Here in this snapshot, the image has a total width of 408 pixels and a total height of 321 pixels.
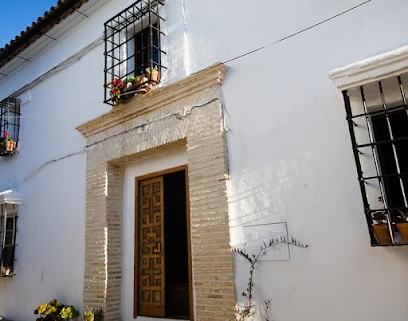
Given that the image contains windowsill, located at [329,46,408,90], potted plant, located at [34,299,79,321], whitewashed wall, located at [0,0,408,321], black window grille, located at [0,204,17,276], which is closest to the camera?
windowsill, located at [329,46,408,90]

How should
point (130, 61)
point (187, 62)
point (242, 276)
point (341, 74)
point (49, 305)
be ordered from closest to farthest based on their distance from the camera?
point (341, 74) < point (242, 276) < point (187, 62) < point (49, 305) < point (130, 61)

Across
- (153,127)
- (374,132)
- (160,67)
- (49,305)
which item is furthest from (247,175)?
(49,305)

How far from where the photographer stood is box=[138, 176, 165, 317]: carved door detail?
507cm

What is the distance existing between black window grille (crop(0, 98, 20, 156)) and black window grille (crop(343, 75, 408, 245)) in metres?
6.84

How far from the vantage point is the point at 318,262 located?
3.53 m

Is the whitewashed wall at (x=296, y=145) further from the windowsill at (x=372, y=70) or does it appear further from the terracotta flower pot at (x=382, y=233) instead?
the windowsill at (x=372, y=70)

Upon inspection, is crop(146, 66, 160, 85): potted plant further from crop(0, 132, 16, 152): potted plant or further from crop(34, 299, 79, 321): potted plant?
crop(0, 132, 16, 152): potted plant

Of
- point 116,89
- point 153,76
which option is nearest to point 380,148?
point 153,76

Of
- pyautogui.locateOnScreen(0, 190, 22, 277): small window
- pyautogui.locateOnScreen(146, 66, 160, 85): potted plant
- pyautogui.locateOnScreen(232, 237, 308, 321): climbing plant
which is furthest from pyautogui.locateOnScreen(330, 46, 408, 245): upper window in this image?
pyautogui.locateOnScreen(0, 190, 22, 277): small window

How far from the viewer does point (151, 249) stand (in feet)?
17.3

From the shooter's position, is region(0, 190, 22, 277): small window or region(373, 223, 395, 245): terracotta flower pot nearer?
region(373, 223, 395, 245): terracotta flower pot

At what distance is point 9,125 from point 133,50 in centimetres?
392

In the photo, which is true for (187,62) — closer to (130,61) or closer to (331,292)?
(130,61)

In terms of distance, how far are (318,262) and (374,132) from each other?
1373 mm
